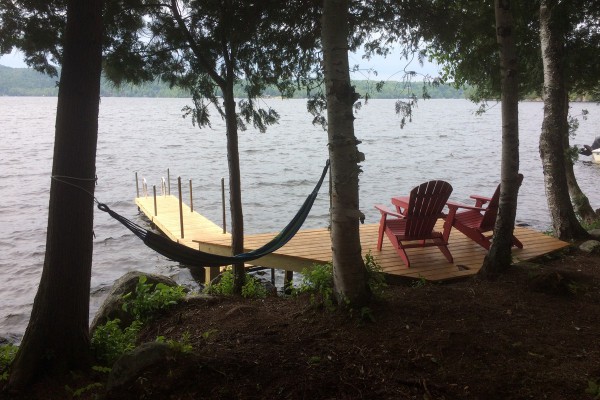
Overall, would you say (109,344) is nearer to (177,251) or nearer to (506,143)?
(177,251)

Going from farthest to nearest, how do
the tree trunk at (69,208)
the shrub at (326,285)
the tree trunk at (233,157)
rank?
the tree trunk at (233,157) → the shrub at (326,285) → the tree trunk at (69,208)

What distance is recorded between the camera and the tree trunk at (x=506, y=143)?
14.7ft

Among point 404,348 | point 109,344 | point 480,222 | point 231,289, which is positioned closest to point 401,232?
point 480,222

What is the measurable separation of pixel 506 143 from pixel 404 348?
2407 millimetres

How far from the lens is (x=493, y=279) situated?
182 inches

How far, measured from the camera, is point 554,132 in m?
6.32

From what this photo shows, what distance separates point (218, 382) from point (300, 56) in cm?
342

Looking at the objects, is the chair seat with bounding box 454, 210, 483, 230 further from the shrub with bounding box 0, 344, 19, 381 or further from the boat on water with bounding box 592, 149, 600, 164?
the boat on water with bounding box 592, 149, 600, 164

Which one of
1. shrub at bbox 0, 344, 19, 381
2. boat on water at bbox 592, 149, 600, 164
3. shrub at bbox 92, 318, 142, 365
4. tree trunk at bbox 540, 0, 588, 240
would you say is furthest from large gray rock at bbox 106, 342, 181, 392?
boat on water at bbox 592, 149, 600, 164

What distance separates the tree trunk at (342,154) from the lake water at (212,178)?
6.19 m

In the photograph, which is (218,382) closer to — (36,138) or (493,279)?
(493,279)

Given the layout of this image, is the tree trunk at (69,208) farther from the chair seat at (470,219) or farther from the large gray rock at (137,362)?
the chair seat at (470,219)

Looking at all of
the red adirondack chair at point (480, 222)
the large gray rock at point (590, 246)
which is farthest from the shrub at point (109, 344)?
the large gray rock at point (590, 246)

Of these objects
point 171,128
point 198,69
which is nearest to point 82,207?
point 198,69
